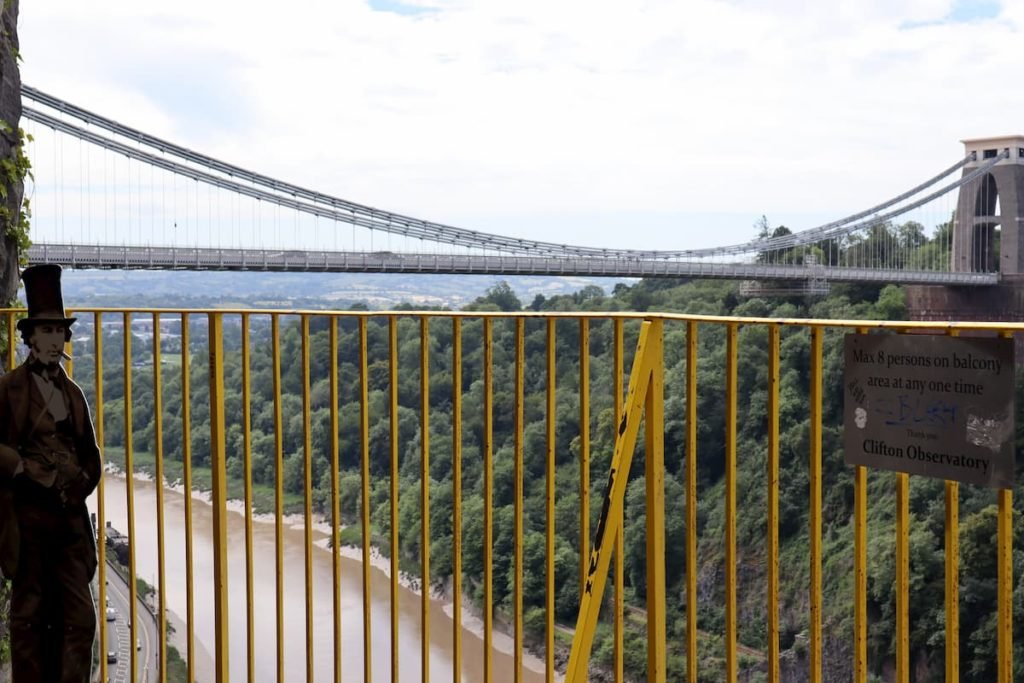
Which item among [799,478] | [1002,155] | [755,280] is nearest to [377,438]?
[799,478]

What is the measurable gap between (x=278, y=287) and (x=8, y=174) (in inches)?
1617

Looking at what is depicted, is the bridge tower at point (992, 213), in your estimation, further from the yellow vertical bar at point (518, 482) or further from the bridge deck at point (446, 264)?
the yellow vertical bar at point (518, 482)

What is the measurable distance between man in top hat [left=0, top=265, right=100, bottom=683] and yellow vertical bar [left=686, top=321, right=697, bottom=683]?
108cm

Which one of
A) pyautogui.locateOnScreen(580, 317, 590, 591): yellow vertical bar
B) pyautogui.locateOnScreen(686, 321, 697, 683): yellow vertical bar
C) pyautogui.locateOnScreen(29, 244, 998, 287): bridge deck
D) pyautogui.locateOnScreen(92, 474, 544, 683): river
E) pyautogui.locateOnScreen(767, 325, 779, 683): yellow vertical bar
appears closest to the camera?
pyautogui.locateOnScreen(767, 325, 779, 683): yellow vertical bar

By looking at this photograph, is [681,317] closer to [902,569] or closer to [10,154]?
[902,569]

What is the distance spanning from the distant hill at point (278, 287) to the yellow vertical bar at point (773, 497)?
17.0 m

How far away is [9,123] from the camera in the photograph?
2.46m

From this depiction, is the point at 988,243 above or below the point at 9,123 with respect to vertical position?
above

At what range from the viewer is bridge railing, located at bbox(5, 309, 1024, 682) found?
187 cm

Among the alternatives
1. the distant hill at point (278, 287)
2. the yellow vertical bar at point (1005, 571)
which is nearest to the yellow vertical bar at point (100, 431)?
the yellow vertical bar at point (1005, 571)

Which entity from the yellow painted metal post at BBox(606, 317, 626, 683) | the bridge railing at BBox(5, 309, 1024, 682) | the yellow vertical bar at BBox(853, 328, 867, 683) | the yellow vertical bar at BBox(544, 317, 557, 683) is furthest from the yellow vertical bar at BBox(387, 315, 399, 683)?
the yellow vertical bar at BBox(853, 328, 867, 683)

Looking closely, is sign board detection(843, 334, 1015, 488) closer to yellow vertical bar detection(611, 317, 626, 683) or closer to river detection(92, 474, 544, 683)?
yellow vertical bar detection(611, 317, 626, 683)

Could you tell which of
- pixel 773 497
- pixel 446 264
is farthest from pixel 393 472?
pixel 446 264

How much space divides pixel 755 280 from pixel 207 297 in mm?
14559
